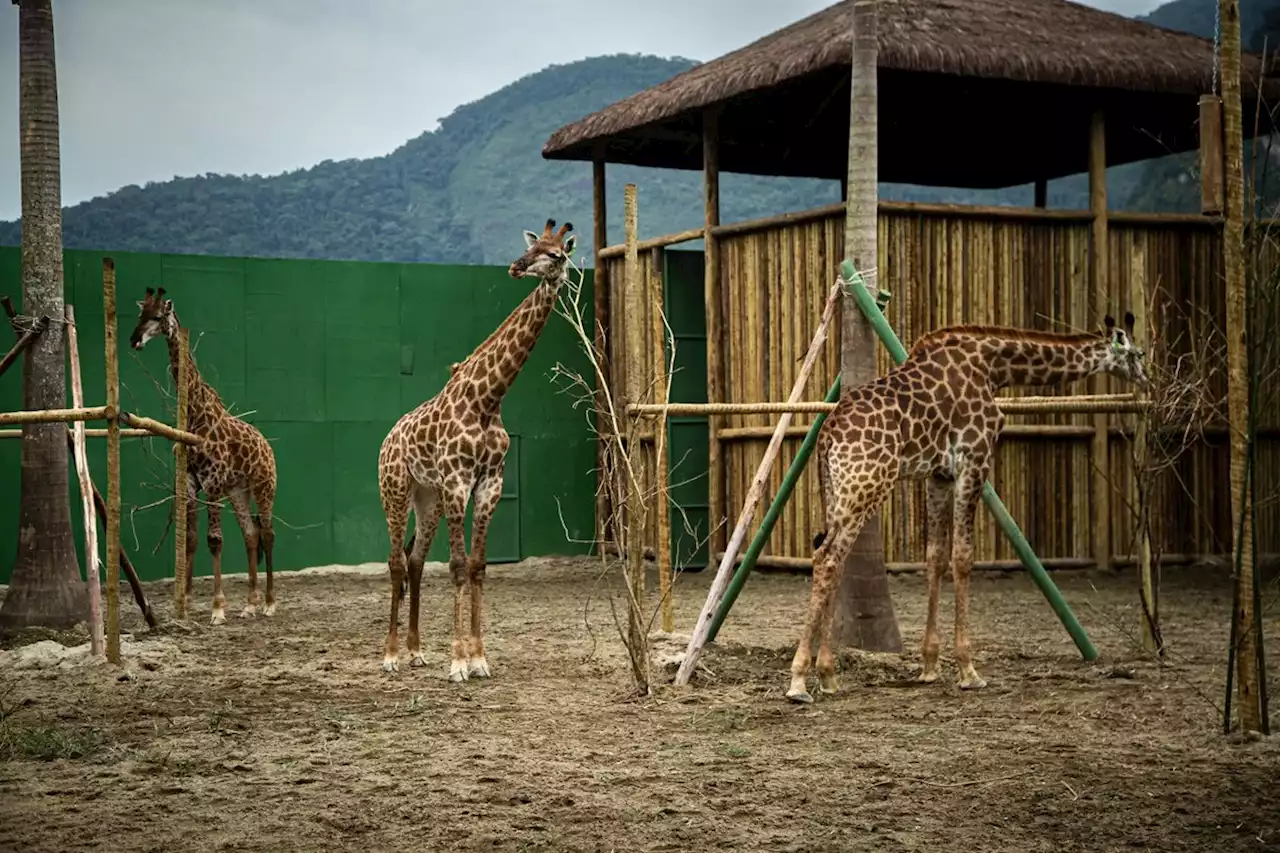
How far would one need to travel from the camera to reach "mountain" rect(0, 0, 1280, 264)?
32906mm

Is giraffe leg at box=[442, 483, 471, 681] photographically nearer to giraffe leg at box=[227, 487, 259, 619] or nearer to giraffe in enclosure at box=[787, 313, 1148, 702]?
giraffe in enclosure at box=[787, 313, 1148, 702]

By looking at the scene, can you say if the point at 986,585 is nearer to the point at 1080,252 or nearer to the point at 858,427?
the point at 1080,252

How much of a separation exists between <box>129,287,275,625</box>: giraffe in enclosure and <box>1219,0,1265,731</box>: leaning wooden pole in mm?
6611

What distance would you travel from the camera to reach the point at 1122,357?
7602mm

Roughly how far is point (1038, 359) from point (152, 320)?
5.88 m

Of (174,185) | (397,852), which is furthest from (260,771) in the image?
(174,185)

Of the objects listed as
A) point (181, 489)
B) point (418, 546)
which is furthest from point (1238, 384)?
point (181, 489)

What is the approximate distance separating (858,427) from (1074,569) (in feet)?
19.8

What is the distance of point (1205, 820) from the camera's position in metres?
4.66

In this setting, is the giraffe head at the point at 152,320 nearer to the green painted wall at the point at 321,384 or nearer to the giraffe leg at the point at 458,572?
the green painted wall at the point at 321,384

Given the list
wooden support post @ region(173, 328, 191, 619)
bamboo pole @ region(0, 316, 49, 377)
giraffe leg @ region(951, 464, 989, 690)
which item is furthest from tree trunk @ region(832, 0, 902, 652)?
bamboo pole @ region(0, 316, 49, 377)

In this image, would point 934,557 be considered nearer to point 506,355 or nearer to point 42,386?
point 506,355

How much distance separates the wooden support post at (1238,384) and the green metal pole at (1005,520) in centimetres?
155

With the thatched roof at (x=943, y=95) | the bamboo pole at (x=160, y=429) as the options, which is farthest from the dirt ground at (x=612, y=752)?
the thatched roof at (x=943, y=95)
